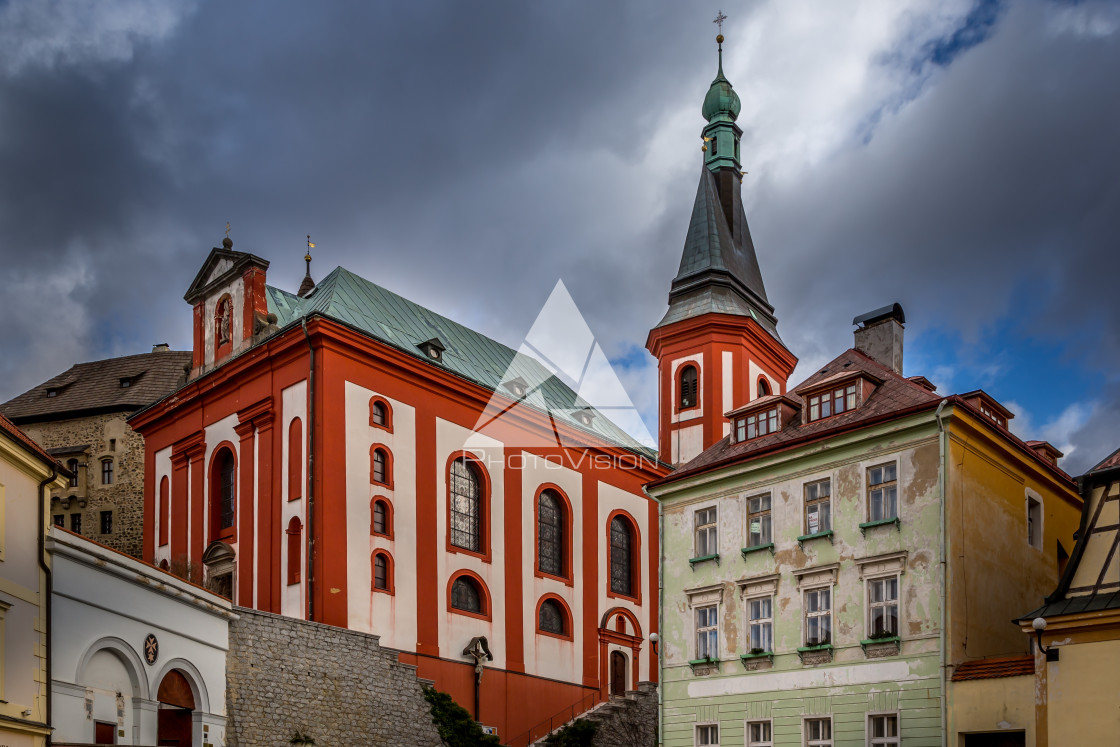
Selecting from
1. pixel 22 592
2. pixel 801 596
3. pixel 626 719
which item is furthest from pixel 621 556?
pixel 22 592

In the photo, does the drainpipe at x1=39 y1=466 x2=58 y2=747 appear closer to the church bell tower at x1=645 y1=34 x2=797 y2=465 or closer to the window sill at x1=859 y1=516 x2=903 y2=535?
the window sill at x1=859 y1=516 x2=903 y2=535

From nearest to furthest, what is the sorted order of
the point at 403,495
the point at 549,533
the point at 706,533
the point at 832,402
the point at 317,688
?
1. the point at 832,402
2. the point at 706,533
3. the point at 317,688
4. the point at 403,495
5. the point at 549,533

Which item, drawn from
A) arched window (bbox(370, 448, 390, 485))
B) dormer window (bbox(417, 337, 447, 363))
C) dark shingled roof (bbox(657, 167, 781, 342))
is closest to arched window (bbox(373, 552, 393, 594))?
arched window (bbox(370, 448, 390, 485))

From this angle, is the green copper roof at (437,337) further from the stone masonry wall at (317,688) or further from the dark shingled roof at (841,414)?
the dark shingled roof at (841,414)

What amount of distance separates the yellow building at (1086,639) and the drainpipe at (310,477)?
18770mm

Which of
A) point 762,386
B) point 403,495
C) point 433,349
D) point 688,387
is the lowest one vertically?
point 403,495

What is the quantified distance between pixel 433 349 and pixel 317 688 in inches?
513

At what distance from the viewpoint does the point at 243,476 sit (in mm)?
37188

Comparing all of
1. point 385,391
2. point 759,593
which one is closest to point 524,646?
point 385,391

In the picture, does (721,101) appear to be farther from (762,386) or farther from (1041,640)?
(1041,640)

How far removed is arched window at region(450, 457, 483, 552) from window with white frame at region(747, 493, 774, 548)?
12.5 metres

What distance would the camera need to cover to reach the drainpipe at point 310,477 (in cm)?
3319

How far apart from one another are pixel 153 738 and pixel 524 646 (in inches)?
630

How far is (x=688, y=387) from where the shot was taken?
48.7 meters
